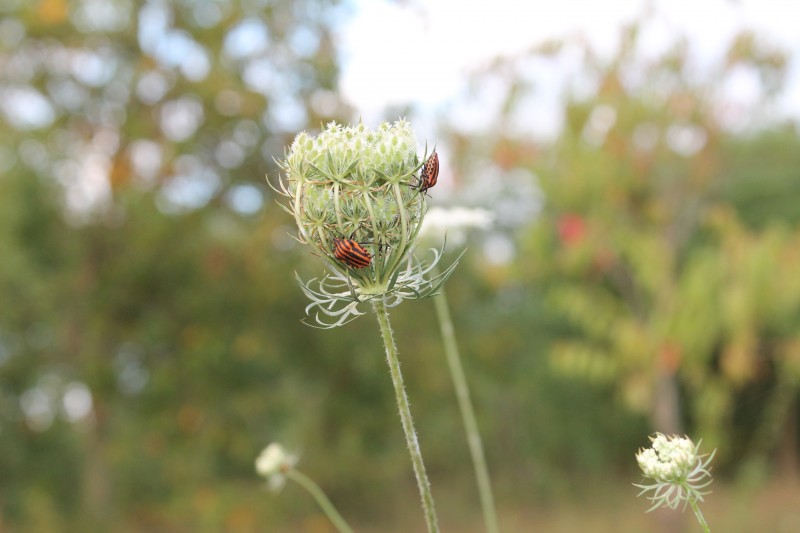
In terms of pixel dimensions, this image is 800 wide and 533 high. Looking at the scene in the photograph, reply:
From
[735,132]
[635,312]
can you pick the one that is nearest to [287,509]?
[635,312]

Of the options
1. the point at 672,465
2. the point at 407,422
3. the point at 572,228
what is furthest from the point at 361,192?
the point at 572,228

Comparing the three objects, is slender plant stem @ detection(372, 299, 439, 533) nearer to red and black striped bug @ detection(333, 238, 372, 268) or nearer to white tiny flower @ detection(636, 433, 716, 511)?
red and black striped bug @ detection(333, 238, 372, 268)

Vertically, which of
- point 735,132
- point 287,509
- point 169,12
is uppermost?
point 169,12

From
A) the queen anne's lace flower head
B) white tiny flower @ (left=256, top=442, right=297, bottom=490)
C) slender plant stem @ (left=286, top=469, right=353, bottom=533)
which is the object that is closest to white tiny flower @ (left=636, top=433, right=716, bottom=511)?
the queen anne's lace flower head

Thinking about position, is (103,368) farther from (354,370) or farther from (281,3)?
(281,3)

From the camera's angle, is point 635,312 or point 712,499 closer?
point 635,312

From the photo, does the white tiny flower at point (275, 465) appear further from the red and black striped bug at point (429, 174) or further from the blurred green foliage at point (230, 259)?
the blurred green foliage at point (230, 259)

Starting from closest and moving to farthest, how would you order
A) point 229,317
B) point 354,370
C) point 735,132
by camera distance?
point 735,132
point 229,317
point 354,370
